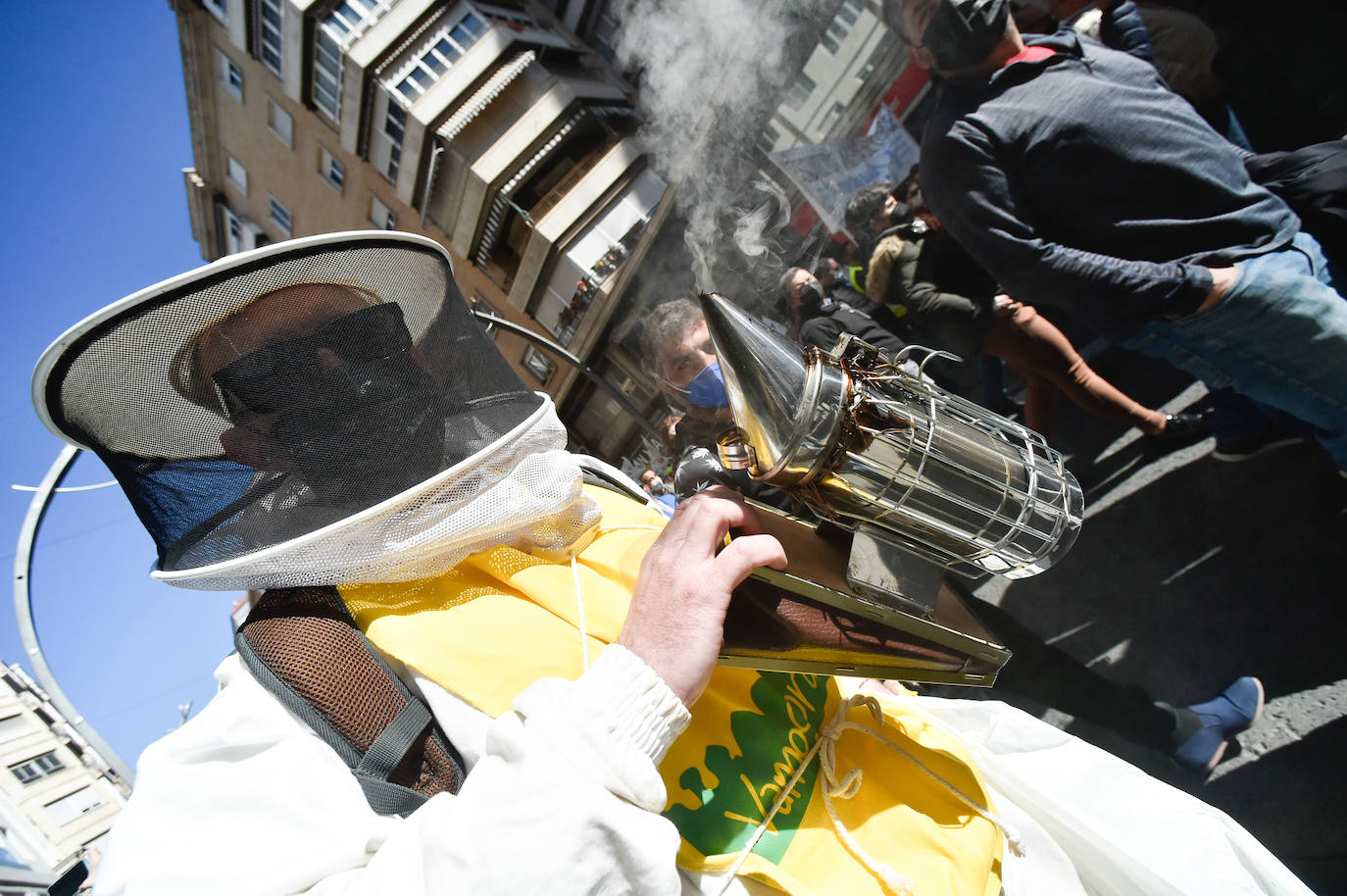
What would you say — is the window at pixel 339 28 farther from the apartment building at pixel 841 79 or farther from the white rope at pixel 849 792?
the white rope at pixel 849 792

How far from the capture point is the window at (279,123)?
13148mm

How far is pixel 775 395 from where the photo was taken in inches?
45.0

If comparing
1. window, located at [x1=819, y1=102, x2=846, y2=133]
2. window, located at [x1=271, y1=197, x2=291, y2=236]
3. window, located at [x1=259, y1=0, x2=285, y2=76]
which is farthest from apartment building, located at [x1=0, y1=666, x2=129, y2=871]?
window, located at [x1=819, y1=102, x2=846, y2=133]

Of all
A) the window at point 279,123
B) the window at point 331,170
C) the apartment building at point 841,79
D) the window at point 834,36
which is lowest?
the apartment building at point 841,79

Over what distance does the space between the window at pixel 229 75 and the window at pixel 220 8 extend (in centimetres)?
85

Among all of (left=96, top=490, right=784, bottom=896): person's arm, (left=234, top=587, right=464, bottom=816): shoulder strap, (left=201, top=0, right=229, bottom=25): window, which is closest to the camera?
(left=96, top=490, right=784, bottom=896): person's arm

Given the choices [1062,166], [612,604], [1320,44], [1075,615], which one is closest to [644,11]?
[1320,44]

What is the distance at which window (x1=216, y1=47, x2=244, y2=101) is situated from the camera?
520 inches

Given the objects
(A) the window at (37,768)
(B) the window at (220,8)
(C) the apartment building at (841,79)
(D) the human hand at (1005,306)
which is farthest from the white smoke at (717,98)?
(A) the window at (37,768)

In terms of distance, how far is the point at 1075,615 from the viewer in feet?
10.0

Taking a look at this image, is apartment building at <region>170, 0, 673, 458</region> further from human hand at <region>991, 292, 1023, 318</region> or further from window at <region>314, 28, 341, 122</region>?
human hand at <region>991, 292, 1023, 318</region>

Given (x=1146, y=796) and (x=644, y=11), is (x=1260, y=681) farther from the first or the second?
(x=644, y=11)

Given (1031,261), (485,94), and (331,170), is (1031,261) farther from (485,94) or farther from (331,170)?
(331,170)

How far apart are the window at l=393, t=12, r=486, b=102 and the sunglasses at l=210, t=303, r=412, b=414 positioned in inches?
497
